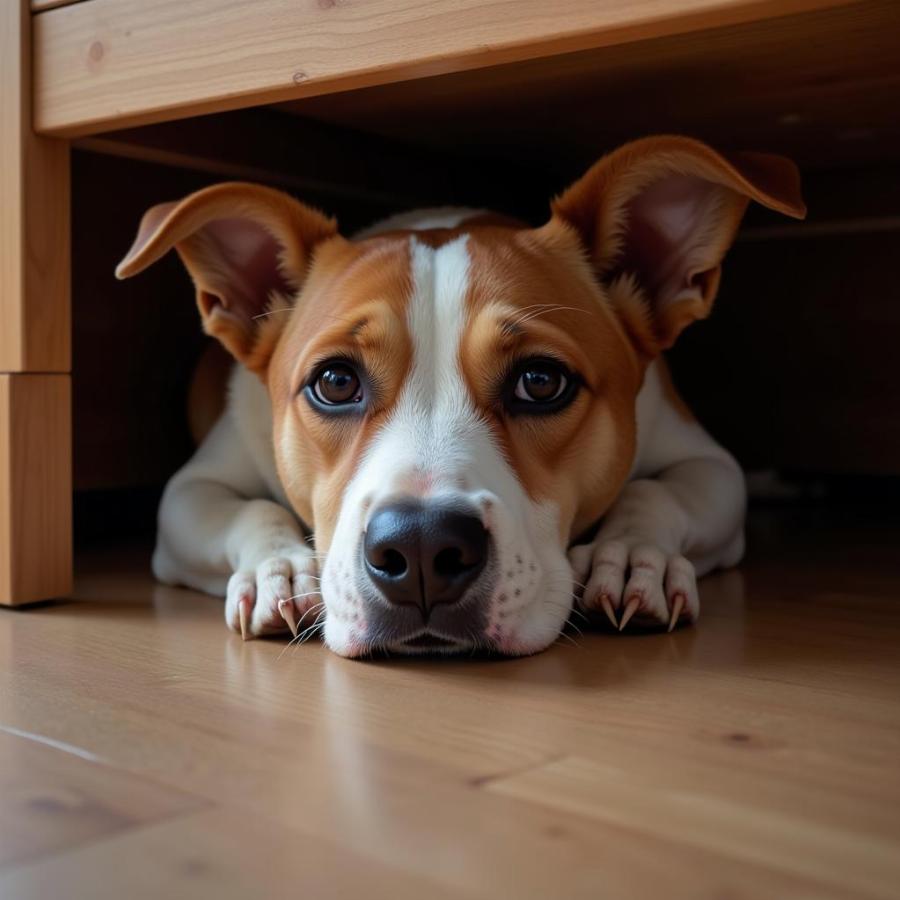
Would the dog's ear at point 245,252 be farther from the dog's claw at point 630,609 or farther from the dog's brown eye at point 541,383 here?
the dog's claw at point 630,609

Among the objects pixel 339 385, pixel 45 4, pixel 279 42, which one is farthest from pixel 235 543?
pixel 45 4

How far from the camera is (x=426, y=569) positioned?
1.67m

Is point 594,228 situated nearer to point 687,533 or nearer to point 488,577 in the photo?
point 687,533

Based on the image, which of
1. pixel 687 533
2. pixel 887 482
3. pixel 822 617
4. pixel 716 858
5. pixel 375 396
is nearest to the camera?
pixel 716 858

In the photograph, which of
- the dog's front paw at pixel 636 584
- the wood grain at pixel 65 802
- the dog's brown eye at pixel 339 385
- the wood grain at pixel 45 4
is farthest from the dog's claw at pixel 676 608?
the wood grain at pixel 45 4

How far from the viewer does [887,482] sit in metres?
3.83

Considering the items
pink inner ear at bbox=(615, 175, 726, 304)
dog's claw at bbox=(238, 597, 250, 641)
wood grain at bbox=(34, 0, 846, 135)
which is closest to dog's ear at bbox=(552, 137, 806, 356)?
pink inner ear at bbox=(615, 175, 726, 304)

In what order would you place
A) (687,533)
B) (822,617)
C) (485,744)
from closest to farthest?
(485,744) < (822,617) < (687,533)

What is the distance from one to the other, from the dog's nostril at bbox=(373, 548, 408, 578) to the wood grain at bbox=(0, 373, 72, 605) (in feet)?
2.86

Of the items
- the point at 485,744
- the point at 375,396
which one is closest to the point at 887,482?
the point at 375,396

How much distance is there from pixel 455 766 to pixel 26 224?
141 cm

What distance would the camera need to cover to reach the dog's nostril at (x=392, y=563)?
5.50 ft

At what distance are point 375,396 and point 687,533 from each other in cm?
69

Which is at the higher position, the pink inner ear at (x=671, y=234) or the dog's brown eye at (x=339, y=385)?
the pink inner ear at (x=671, y=234)
